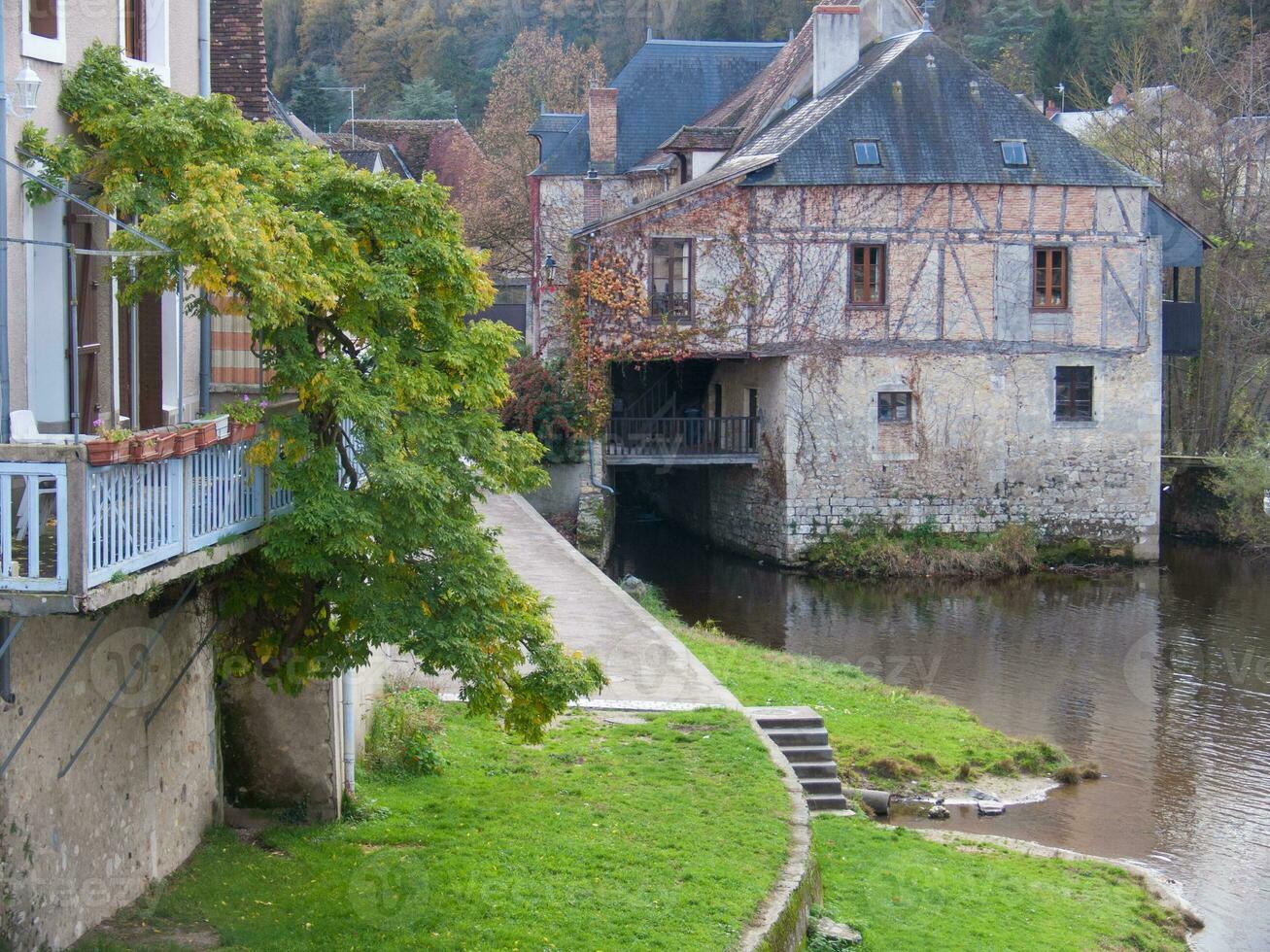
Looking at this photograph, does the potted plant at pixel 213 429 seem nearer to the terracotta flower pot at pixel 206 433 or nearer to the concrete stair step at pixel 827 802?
the terracotta flower pot at pixel 206 433

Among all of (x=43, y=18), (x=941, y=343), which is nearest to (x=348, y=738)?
(x=43, y=18)

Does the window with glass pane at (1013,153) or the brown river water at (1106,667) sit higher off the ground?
→ the window with glass pane at (1013,153)

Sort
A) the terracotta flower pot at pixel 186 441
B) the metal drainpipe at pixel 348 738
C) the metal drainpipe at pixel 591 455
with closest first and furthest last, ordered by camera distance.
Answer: the terracotta flower pot at pixel 186 441 < the metal drainpipe at pixel 348 738 < the metal drainpipe at pixel 591 455

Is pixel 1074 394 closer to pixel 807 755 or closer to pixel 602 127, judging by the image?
pixel 602 127

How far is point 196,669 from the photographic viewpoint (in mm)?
10438

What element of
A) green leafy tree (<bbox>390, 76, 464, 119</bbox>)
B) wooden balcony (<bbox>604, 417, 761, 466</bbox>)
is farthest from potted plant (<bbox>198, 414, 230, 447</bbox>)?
green leafy tree (<bbox>390, 76, 464, 119</bbox>)

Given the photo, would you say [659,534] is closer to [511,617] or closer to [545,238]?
[545,238]

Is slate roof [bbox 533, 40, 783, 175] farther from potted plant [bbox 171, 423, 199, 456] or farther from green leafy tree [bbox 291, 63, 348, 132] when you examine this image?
potted plant [bbox 171, 423, 199, 456]

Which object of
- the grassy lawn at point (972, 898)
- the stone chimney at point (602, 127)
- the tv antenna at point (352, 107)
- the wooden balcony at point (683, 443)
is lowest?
the grassy lawn at point (972, 898)

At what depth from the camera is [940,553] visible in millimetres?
29828

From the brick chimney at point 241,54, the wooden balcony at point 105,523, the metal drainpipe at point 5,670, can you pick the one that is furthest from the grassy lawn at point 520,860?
the brick chimney at point 241,54

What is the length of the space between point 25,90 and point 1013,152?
25037 mm

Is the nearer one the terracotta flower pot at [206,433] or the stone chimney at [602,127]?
the terracotta flower pot at [206,433]

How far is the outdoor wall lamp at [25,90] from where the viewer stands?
8.29 metres
